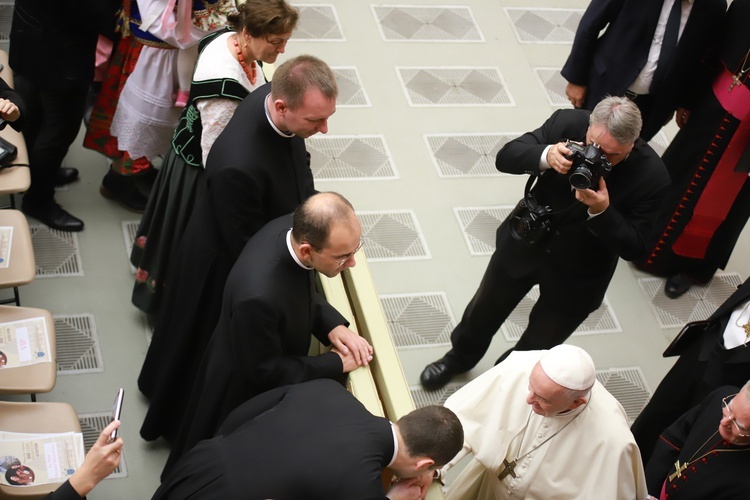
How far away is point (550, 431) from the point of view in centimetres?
329

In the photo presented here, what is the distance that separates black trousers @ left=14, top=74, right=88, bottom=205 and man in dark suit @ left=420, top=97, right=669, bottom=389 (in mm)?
2309

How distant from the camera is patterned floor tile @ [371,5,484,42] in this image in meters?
6.79

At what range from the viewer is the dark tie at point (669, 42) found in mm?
4766

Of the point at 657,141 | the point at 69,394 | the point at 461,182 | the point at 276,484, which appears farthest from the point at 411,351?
the point at 657,141

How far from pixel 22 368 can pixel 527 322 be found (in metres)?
2.86

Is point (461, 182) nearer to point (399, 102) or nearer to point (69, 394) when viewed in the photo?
point (399, 102)

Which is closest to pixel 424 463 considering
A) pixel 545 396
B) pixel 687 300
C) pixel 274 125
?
pixel 545 396

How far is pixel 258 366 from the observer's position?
3.10m

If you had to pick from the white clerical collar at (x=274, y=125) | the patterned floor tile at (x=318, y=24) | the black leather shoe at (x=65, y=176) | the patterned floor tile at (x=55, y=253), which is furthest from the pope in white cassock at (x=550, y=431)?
the patterned floor tile at (x=318, y=24)

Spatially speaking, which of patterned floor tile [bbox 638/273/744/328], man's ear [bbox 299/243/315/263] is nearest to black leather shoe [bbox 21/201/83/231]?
man's ear [bbox 299/243/315/263]

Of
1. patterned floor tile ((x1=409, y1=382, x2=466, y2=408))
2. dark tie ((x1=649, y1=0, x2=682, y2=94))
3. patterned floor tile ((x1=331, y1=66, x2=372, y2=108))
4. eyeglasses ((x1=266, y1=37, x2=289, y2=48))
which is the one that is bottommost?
patterned floor tile ((x1=409, y1=382, x2=466, y2=408))

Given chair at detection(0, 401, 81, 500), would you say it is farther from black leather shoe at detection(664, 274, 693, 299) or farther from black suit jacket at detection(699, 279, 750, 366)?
black leather shoe at detection(664, 274, 693, 299)

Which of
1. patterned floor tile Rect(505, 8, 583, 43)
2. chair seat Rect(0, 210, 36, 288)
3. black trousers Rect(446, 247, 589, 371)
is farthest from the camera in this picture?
patterned floor tile Rect(505, 8, 583, 43)

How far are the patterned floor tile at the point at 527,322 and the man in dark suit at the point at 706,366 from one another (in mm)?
1087
